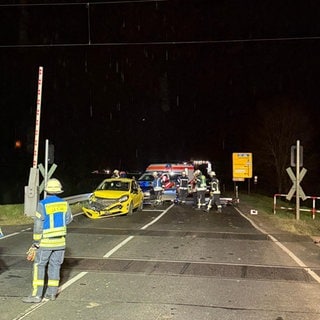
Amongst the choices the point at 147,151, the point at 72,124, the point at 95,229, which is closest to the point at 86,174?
the point at 72,124

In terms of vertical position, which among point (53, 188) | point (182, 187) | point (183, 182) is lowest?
point (182, 187)

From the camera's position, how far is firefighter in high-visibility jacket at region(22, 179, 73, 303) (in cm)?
678

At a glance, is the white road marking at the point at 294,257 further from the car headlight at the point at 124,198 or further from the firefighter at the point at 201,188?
the firefighter at the point at 201,188

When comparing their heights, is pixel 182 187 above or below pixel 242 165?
below

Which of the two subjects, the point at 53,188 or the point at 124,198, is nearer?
the point at 53,188

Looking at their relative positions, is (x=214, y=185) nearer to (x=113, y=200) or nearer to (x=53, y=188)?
(x=113, y=200)

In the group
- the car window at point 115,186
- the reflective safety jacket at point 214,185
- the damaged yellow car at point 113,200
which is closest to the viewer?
the damaged yellow car at point 113,200

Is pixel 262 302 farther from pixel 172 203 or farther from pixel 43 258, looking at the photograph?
pixel 172 203

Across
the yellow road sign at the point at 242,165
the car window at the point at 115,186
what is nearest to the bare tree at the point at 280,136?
the yellow road sign at the point at 242,165

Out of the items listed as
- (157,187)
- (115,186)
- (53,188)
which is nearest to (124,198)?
(115,186)

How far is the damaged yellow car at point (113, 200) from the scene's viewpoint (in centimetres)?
1886

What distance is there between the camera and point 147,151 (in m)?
79.4

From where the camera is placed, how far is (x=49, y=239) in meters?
6.79

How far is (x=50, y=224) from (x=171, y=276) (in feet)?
9.09
